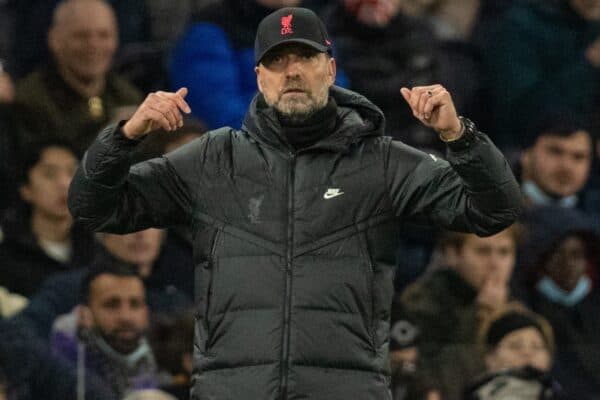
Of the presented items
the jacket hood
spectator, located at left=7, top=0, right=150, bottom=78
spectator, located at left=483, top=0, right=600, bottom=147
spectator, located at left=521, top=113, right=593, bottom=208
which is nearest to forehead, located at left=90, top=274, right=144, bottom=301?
spectator, located at left=7, top=0, right=150, bottom=78

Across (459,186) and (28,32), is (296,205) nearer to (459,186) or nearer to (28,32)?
(459,186)

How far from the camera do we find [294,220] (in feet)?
16.3

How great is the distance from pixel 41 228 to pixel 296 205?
2761 mm

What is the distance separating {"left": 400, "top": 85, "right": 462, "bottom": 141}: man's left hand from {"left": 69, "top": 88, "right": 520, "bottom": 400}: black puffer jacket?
0.21 feet

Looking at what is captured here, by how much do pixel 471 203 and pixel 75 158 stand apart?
3.13 m

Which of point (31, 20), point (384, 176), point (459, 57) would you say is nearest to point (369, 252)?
point (384, 176)

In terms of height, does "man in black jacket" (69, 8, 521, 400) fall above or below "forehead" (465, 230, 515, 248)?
→ below

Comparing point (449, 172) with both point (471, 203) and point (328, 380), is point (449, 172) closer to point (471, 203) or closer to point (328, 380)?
point (471, 203)

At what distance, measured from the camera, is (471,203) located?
4965mm

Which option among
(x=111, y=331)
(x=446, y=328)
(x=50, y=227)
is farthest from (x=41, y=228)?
(x=446, y=328)

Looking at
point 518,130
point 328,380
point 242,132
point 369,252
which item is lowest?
point 328,380

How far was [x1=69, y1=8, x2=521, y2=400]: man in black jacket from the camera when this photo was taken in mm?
4875

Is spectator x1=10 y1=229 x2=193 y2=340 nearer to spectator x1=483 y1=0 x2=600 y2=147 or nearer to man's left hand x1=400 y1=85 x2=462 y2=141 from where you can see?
man's left hand x1=400 y1=85 x2=462 y2=141

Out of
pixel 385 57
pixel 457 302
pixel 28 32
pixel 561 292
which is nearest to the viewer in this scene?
pixel 457 302
